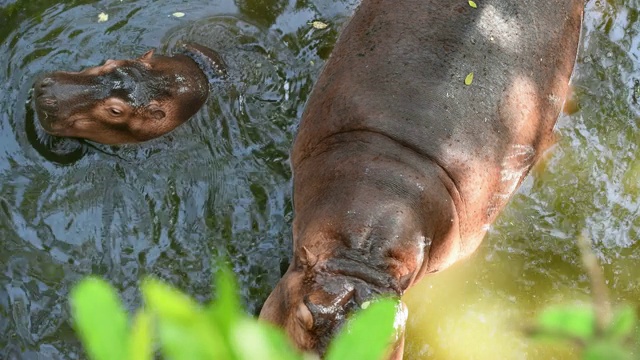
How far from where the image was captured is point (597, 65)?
5.91 m

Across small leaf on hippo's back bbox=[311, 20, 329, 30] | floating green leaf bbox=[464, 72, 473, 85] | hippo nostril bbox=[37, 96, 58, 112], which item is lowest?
small leaf on hippo's back bbox=[311, 20, 329, 30]

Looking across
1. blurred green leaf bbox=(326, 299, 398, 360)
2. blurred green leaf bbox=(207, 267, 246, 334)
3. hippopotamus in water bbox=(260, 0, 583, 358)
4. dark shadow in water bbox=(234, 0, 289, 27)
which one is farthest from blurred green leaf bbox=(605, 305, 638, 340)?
dark shadow in water bbox=(234, 0, 289, 27)

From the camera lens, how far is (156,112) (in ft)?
15.9

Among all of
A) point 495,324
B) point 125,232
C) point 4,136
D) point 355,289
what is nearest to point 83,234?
point 125,232

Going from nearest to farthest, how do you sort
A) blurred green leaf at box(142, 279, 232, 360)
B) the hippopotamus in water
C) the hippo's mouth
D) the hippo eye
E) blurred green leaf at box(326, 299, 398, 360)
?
1. blurred green leaf at box(142, 279, 232, 360)
2. blurred green leaf at box(326, 299, 398, 360)
3. the hippo eye
4. the hippopotamus in water
5. the hippo's mouth

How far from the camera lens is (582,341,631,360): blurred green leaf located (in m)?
0.69

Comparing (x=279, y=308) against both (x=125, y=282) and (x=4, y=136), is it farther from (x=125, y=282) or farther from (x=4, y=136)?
(x=4, y=136)

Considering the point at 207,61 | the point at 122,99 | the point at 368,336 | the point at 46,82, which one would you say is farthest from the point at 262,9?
the point at 368,336

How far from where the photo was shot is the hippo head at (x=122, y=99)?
180 inches

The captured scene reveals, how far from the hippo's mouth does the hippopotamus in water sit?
0.83m

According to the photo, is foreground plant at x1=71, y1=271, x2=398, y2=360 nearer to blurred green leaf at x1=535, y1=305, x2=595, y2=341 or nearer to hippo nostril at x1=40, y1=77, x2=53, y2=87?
blurred green leaf at x1=535, y1=305, x2=595, y2=341

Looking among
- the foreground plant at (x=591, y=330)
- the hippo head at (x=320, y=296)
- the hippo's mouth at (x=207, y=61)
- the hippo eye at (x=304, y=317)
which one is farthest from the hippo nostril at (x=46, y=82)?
the foreground plant at (x=591, y=330)

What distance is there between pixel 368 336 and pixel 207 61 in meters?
4.73

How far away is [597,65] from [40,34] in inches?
171
